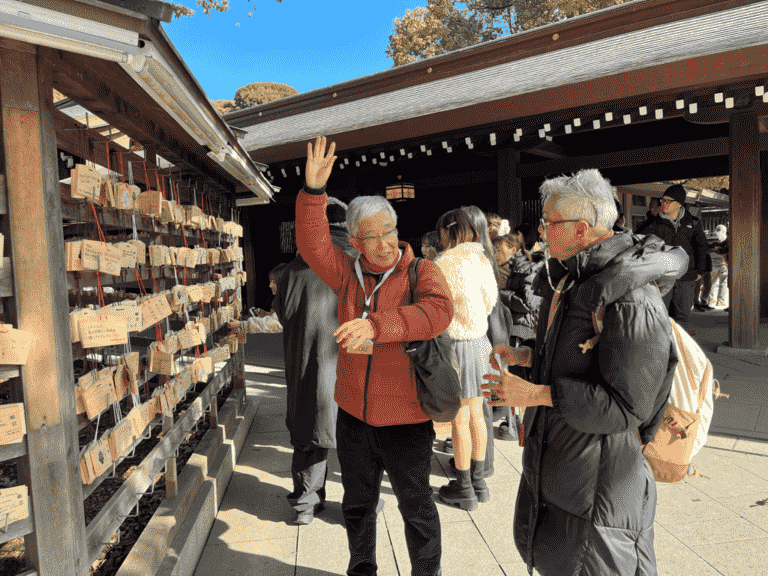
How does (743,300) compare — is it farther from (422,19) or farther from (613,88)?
(422,19)

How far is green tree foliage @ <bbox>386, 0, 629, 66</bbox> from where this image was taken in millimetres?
28781

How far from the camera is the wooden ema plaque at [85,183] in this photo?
1.82 m

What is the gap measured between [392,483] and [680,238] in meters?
7.07

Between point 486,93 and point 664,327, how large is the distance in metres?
4.95

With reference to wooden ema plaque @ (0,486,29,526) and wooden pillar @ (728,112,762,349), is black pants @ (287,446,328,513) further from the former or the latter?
wooden pillar @ (728,112,762,349)

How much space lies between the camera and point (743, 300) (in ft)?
21.9

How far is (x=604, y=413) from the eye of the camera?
150 cm

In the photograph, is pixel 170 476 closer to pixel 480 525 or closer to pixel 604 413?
pixel 480 525

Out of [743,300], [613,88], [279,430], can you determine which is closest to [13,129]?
[279,430]

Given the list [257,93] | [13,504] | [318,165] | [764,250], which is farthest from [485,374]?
[257,93]

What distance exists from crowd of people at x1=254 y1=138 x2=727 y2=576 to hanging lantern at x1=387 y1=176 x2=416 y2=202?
608 centimetres

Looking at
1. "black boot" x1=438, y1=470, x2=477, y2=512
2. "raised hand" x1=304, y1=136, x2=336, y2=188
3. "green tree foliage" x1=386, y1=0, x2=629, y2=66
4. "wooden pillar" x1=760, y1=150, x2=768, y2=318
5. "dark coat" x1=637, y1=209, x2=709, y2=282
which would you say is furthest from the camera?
"green tree foliage" x1=386, y1=0, x2=629, y2=66

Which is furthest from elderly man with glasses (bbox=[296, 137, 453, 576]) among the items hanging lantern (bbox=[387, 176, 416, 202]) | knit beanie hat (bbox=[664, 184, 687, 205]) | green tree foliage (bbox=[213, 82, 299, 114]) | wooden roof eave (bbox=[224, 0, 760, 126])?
green tree foliage (bbox=[213, 82, 299, 114])

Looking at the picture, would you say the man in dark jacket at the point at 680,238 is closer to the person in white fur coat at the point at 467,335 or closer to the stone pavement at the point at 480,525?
the stone pavement at the point at 480,525
